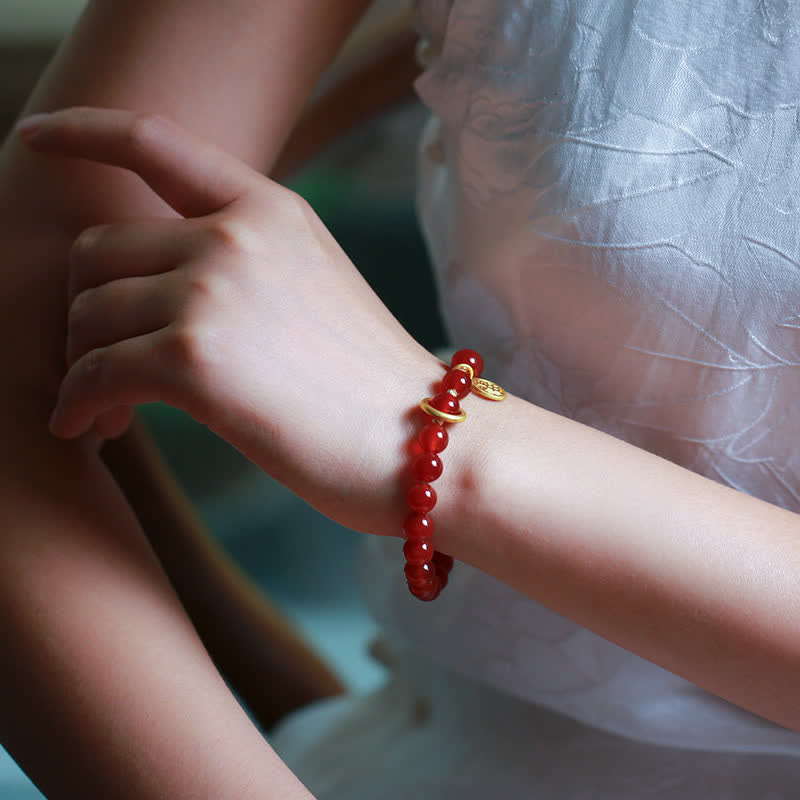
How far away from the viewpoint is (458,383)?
0.50m

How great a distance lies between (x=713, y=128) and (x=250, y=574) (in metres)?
0.85

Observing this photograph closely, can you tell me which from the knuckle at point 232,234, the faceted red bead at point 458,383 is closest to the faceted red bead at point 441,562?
the faceted red bead at point 458,383

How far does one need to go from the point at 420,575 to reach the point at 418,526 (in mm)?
38

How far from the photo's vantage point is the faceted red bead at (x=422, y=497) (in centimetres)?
47

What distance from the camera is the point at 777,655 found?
17.3 inches

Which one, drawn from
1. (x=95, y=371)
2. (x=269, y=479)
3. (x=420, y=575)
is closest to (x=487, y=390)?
(x=420, y=575)

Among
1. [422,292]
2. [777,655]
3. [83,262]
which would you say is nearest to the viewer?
[777,655]

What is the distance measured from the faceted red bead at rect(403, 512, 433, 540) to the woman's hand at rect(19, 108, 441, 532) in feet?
0.06

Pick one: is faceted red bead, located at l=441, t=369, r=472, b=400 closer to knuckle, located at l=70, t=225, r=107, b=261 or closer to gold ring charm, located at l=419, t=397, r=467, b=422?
gold ring charm, located at l=419, t=397, r=467, b=422

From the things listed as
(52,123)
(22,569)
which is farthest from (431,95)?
(22,569)

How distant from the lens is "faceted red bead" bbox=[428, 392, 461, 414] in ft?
1.58

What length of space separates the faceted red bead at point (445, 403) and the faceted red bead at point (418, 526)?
6 cm

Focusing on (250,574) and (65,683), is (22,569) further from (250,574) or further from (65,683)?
(250,574)

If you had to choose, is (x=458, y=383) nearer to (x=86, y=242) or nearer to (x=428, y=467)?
(x=428, y=467)
